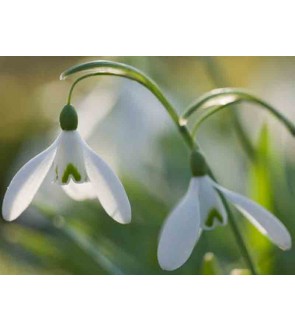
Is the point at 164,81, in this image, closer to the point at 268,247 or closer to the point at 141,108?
the point at 141,108

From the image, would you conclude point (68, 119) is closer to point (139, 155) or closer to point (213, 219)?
point (213, 219)

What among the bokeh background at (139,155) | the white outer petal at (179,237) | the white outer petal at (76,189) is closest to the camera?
the white outer petal at (179,237)

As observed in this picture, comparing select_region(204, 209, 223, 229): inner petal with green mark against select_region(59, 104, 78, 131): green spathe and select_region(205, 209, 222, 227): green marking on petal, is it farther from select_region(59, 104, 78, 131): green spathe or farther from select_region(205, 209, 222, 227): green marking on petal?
select_region(59, 104, 78, 131): green spathe

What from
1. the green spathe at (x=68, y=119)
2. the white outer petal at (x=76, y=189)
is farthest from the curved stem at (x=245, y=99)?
the white outer petal at (x=76, y=189)

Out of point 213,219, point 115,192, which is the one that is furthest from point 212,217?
point 115,192

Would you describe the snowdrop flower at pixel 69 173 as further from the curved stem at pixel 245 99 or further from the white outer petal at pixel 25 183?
the curved stem at pixel 245 99
